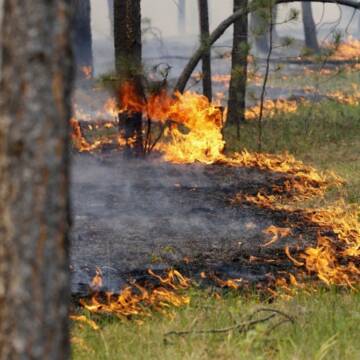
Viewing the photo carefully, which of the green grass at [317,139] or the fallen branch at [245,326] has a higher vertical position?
the green grass at [317,139]

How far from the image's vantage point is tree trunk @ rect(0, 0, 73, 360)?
103 inches

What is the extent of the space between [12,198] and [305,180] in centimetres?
891

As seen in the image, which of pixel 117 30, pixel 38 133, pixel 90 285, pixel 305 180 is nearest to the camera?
pixel 38 133

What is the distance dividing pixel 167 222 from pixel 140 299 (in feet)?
8.77

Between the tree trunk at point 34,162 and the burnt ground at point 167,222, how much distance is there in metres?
3.79

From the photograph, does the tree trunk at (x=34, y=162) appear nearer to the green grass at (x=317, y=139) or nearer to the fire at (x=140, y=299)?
the fire at (x=140, y=299)

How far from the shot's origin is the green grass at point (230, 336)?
455 cm

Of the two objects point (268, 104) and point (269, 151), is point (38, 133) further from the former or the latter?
point (268, 104)

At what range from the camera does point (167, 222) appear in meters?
8.78

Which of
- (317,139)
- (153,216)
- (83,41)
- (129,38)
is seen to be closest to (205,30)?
(129,38)

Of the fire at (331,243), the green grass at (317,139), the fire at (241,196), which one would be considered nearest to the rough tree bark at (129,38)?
the fire at (241,196)

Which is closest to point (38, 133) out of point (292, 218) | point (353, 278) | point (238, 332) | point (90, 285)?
point (238, 332)

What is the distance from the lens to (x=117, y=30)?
12.5 metres

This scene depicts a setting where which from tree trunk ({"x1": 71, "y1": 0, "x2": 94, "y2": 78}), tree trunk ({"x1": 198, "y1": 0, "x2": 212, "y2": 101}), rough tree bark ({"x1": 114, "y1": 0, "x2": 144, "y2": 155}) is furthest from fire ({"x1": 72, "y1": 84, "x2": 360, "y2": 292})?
tree trunk ({"x1": 71, "y1": 0, "x2": 94, "y2": 78})
